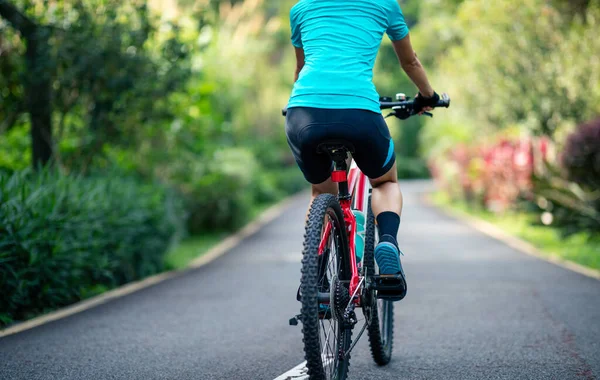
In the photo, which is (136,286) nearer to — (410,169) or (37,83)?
(37,83)

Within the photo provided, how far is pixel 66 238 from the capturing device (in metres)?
7.55

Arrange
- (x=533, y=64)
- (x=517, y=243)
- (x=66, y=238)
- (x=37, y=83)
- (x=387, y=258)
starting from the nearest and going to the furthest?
(x=387, y=258), (x=66, y=238), (x=37, y=83), (x=517, y=243), (x=533, y=64)

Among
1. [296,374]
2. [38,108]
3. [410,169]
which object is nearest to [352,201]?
[296,374]

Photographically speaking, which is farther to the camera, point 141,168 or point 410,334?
point 141,168

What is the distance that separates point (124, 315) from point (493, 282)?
4.33 metres

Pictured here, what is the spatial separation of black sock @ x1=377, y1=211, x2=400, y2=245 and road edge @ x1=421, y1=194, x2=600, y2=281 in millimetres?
5724

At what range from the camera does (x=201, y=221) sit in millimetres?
16734

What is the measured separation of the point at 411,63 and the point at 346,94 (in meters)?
0.73

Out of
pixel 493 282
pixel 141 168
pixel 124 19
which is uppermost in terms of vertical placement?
pixel 124 19

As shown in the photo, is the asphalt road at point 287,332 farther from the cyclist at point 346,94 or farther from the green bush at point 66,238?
the cyclist at point 346,94

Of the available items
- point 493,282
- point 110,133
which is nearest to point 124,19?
point 110,133

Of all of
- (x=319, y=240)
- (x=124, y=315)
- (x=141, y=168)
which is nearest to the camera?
(x=319, y=240)

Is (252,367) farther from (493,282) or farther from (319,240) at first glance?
(493,282)

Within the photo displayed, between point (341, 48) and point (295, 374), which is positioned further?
point (295, 374)
